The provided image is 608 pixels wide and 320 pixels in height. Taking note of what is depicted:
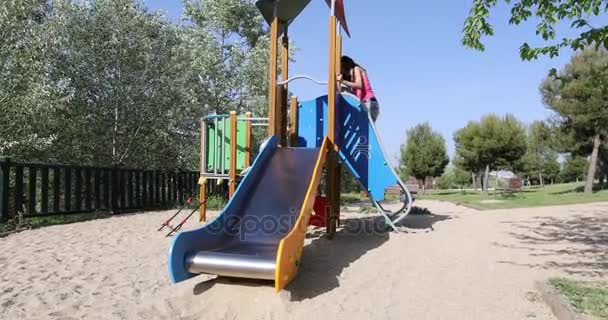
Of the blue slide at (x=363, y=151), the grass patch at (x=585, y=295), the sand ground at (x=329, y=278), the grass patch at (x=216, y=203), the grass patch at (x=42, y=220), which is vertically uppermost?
the blue slide at (x=363, y=151)

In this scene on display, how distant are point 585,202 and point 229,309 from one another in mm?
15514

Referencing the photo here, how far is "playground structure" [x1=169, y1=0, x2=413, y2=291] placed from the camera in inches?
174

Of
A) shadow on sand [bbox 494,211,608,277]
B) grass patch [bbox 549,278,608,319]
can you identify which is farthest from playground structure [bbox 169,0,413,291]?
grass patch [bbox 549,278,608,319]

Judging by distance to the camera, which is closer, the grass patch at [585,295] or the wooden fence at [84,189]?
the grass patch at [585,295]

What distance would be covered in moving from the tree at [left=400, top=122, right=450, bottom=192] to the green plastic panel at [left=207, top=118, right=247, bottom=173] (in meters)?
31.4

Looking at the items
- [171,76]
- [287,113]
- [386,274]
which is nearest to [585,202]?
[287,113]

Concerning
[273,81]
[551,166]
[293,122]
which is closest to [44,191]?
[293,122]

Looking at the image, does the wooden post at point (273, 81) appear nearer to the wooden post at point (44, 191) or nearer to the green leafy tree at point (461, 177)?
the wooden post at point (44, 191)

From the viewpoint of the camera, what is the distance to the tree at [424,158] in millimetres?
38844

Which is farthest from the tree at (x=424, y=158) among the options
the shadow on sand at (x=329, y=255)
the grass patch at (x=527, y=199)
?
the shadow on sand at (x=329, y=255)

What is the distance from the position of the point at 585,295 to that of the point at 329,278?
94.6 inches

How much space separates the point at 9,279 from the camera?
5098 mm

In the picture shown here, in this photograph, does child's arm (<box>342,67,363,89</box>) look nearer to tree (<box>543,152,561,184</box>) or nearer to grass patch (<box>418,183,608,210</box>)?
grass patch (<box>418,183,608,210</box>)

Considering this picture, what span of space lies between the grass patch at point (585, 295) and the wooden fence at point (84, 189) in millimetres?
9292
